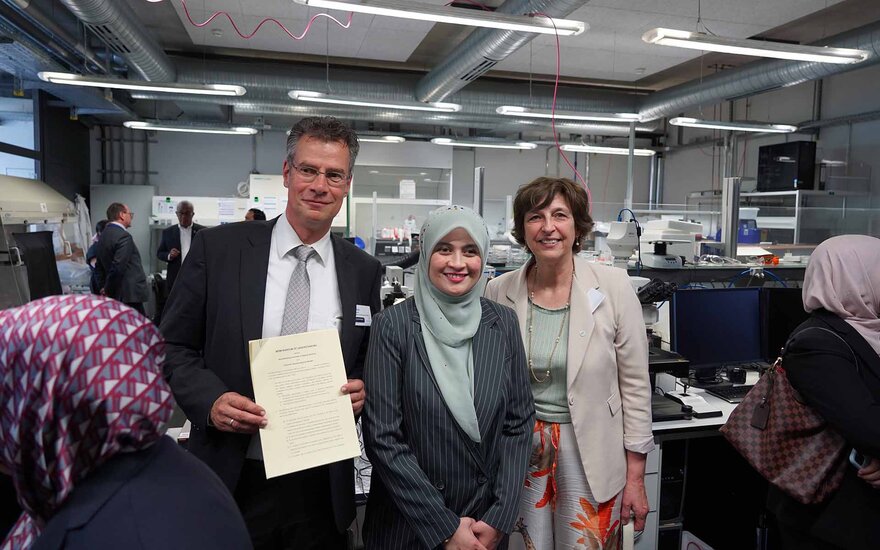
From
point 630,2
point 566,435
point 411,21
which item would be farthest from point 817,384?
point 411,21

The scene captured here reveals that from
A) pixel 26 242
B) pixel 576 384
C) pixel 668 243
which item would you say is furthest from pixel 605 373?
pixel 26 242

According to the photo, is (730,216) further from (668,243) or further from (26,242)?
(26,242)

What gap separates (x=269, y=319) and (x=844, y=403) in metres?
1.47

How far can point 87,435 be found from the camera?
2.27 ft

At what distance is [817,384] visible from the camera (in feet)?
5.24

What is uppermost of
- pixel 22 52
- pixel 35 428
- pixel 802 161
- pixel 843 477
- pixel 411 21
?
pixel 411 21

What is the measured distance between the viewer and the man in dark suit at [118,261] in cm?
604

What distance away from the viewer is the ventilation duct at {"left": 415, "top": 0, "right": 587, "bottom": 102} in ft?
14.3

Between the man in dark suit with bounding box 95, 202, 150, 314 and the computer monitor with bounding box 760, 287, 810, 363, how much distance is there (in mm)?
5625

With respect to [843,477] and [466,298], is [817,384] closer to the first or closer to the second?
[843,477]

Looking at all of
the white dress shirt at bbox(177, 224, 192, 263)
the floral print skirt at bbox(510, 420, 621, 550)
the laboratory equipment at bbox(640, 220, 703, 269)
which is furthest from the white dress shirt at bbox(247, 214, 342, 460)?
the white dress shirt at bbox(177, 224, 192, 263)

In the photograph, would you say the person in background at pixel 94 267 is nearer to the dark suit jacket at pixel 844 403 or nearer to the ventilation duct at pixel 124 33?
the ventilation duct at pixel 124 33

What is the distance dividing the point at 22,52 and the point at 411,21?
3371 millimetres

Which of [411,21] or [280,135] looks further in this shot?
[280,135]
